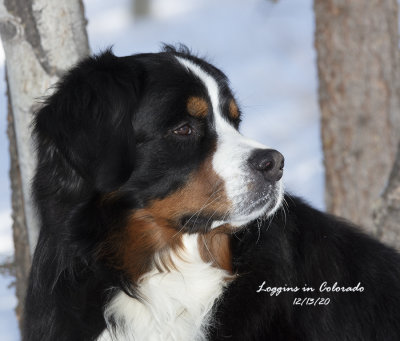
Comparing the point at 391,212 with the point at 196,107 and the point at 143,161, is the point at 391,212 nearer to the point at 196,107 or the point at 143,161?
the point at 196,107

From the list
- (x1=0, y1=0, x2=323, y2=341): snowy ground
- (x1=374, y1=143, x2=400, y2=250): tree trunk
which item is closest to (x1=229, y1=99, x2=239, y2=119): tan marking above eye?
(x1=374, y1=143, x2=400, y2=250): tree trunk

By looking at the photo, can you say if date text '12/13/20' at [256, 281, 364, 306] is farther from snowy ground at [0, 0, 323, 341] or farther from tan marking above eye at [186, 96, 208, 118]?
snowy ground at [0, 0, 323, 341]

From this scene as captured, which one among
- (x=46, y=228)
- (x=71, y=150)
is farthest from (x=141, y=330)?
(x=71, y=150)

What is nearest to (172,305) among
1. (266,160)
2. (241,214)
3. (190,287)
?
(190,287)

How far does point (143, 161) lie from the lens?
3.16 metres

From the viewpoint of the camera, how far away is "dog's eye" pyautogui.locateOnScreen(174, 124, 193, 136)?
10.4 feet

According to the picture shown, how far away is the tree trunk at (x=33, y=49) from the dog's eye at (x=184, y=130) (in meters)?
0.95

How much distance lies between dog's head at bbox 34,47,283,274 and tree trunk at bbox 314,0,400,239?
2.60 metres

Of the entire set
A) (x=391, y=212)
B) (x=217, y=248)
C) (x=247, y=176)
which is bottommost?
(x=391, y=212)

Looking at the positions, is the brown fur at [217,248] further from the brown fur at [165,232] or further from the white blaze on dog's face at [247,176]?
the white blaze on dog's face at [247,176]

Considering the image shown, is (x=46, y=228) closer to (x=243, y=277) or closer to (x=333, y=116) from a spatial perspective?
(x=243, y=277)

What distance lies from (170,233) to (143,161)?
335 millimetres

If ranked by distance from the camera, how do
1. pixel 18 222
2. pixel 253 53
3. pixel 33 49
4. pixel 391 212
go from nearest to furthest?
pixel 33 49 < pixel 391 212 < pixel 18 222 < pixel 253 53

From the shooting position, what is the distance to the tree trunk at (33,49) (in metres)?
3.77
